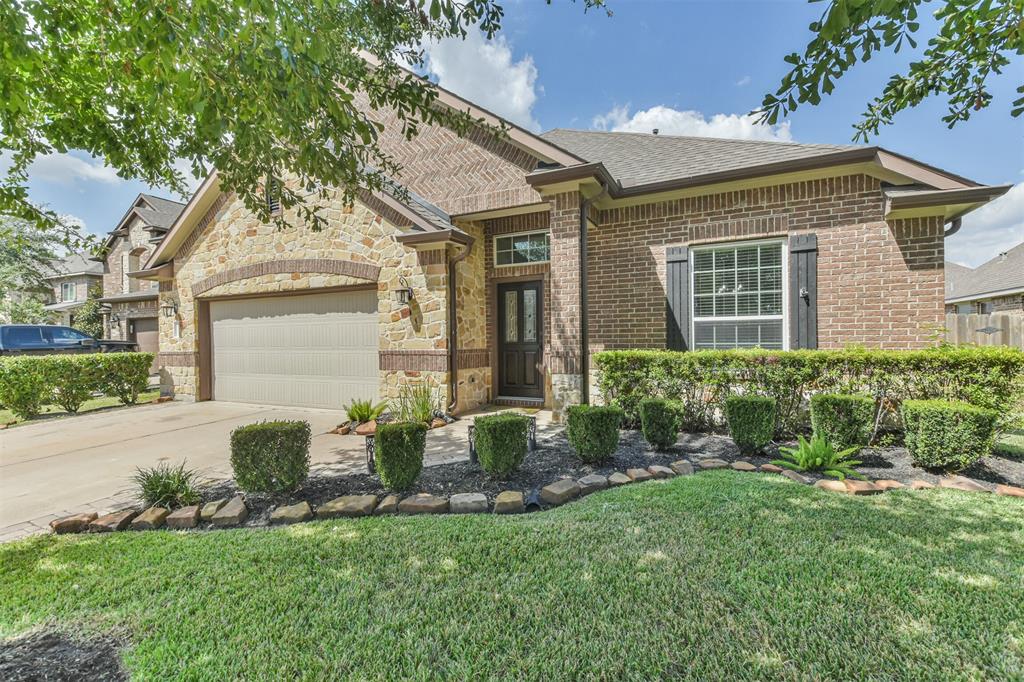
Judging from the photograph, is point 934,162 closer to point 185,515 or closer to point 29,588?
point 185,515

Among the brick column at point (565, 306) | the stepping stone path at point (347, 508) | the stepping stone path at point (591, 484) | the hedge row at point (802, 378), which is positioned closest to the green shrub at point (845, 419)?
the hedge row at point (802, 378)

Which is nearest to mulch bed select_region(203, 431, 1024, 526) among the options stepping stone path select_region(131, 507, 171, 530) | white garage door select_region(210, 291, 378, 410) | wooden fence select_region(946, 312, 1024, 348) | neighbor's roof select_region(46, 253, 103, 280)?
stepping stone path select_region(131, 507, 171, 530)

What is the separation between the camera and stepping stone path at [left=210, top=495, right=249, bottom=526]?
3352mm

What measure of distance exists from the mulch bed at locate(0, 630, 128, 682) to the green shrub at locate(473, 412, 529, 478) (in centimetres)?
251

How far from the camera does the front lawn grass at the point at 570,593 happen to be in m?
1.77

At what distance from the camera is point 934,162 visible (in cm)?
561

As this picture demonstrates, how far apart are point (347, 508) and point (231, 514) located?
2.92ft

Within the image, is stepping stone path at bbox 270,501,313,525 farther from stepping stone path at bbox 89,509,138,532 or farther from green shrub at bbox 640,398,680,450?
green shrub at bbox 640,398,680,450

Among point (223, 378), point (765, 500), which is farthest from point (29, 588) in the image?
point (223, 378)

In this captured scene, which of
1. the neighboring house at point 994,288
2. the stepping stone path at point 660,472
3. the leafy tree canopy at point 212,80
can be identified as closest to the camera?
the leafy tree canopy at point 212,80

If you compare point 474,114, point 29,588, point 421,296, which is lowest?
point 29,588

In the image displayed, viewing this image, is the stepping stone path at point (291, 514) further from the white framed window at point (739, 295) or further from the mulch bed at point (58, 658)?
the white framed window at point (739, 295)

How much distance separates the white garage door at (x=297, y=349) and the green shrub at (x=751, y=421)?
5782mm

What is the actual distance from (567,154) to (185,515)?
6.10 m
